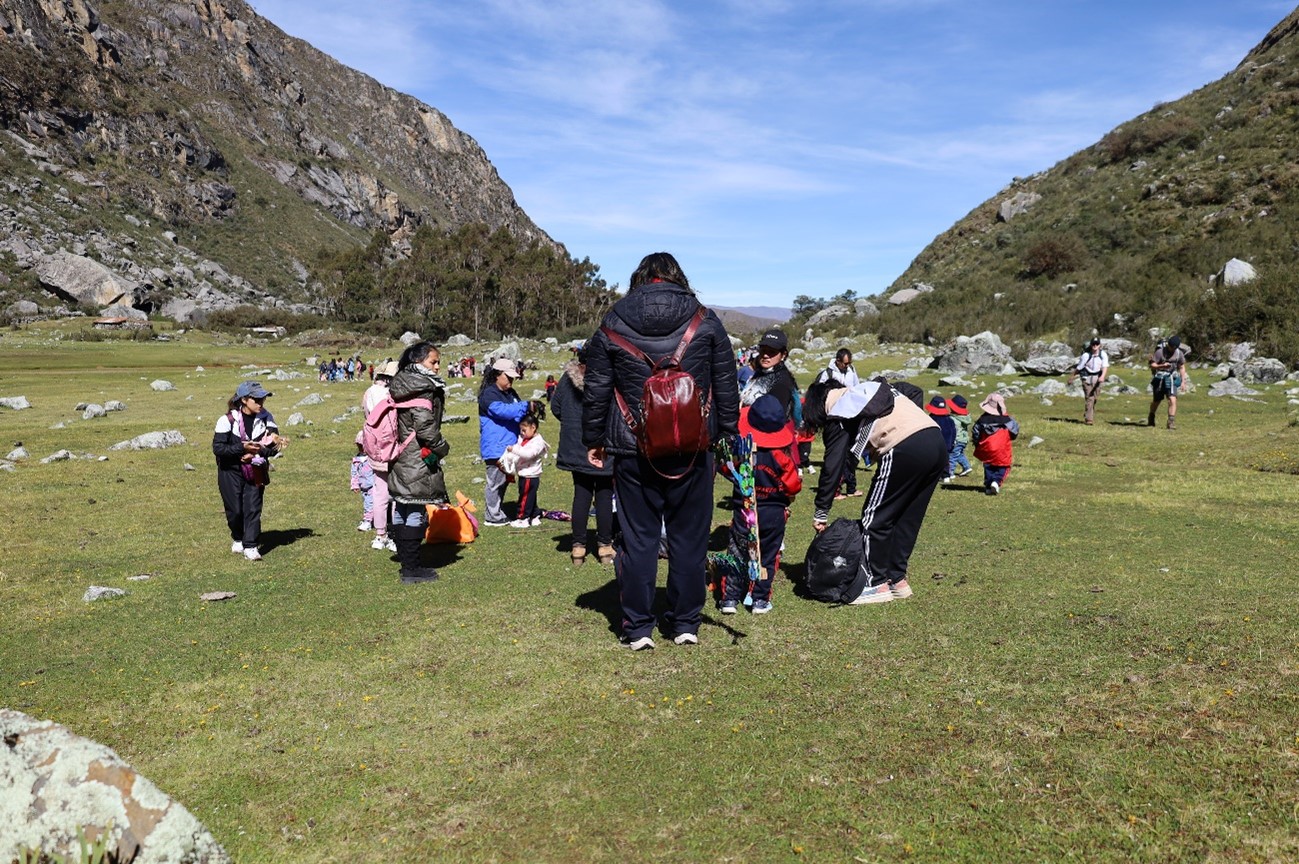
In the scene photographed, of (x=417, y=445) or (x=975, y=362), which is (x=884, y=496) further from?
(x=975, y=362)

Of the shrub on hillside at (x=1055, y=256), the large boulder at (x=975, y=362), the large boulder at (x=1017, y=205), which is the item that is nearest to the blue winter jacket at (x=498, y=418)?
the large boulder at (x=975, y=362)

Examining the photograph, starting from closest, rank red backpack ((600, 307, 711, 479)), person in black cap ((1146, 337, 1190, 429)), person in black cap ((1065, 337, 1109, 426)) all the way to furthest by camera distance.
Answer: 1. red backpack ((600, 307, 711, 479))
2. person in black cap ((1146, 337, 1190, 429))
3. person in black cap ((1065, 337, 1109, 426))

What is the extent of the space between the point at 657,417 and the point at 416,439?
319 cm

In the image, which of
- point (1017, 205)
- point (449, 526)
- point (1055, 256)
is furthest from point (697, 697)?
point (1017, 205)

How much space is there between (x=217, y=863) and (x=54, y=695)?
3017 mm

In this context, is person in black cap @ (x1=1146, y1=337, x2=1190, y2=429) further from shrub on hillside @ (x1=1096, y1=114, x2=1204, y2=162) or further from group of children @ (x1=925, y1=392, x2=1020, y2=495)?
shrub on hillside @ (x1=1096, y1=114, x2=1204, y2=162)

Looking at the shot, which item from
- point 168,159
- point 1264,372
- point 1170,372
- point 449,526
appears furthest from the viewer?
point 168,159

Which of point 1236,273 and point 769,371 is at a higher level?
point 1236,273

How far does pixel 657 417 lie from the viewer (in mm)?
4953

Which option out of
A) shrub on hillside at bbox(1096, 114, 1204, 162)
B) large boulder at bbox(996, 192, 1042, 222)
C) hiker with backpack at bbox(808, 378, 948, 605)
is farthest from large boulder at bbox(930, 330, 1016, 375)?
large boulder at bbox(996, 192, 1042, 222)

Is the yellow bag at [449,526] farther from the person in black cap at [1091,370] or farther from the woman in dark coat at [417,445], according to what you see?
the person in black cap at [1091,370]

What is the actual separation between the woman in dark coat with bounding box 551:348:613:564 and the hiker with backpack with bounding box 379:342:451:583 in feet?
4.59

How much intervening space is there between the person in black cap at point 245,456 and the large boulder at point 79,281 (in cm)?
8737

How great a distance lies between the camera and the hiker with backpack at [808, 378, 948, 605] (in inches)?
252
